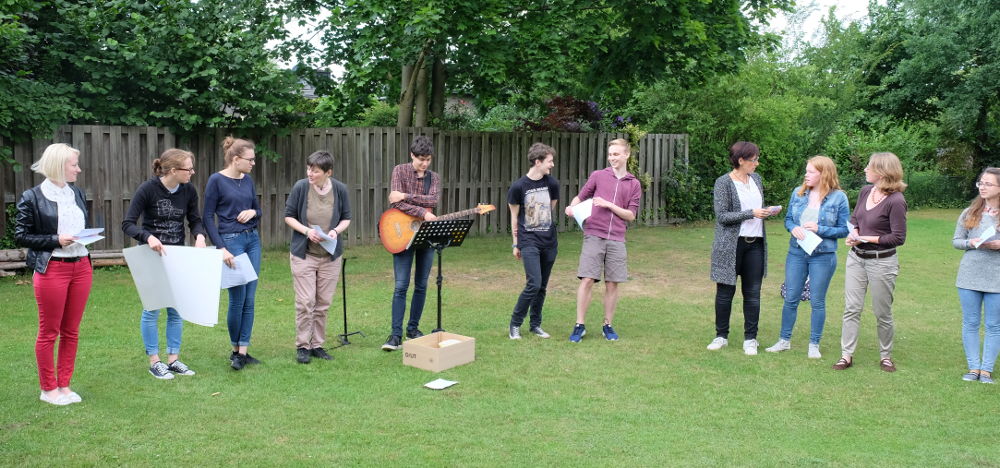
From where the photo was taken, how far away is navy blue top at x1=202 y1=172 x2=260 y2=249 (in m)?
6.46

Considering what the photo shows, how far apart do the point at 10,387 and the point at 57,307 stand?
3.00 ft

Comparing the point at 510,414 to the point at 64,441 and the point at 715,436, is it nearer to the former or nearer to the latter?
the point at 715,436

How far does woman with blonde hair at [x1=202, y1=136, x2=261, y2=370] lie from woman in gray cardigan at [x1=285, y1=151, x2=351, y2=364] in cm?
Result: 34

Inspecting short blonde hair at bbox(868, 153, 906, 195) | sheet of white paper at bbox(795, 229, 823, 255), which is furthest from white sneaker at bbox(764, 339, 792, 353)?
short blonde hair at bbox(868, 153, 906, 195)

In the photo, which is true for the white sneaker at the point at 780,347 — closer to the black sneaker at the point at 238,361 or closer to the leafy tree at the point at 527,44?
the black sneaker at the point at 238,361

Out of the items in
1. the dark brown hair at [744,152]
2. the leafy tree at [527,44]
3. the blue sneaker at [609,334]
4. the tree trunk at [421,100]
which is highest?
the leafy tree at [527,44]

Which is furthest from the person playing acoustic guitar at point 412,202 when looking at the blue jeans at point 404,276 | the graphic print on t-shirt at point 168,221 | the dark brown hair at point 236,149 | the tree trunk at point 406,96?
the tree trunk at point 406,96

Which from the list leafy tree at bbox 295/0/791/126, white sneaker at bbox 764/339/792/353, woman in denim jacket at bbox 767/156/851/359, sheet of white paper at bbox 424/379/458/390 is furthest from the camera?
leafy tree at bbox 295/0/791/126

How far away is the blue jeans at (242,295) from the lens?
6566mm

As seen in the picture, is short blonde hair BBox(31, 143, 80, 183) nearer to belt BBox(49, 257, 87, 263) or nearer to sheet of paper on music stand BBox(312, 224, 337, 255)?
belt BBox(49, 257, 87, 263)

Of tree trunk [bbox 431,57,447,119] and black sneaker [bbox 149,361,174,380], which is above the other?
tree trunk [bbox 431,57,447,119]

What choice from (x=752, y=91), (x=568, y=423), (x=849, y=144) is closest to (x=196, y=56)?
(x=568, y=423)

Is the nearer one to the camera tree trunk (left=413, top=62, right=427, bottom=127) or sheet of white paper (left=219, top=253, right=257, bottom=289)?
sheet of white paper (left=219, top=253, right=257, bottom=289)

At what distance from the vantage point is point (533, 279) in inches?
306
